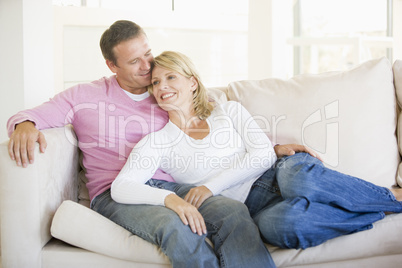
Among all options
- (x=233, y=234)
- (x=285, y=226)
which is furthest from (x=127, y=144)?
(x=285, y=226)

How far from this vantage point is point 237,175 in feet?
5.71

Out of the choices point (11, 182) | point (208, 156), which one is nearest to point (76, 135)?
point (11, 182)

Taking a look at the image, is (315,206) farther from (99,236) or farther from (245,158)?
(99,236)

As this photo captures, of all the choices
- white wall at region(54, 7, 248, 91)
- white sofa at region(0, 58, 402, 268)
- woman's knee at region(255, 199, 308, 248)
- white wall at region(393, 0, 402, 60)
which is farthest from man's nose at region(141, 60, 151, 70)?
white wall at region(393, 0, 402, 60)

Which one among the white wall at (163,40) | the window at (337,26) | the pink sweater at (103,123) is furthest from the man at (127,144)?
the window at (337,26)

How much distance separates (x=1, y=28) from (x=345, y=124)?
1.66m

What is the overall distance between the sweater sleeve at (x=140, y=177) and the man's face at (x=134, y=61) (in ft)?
0.90

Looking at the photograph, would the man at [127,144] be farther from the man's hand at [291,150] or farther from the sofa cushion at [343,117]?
the sofa cushion at [343,117]

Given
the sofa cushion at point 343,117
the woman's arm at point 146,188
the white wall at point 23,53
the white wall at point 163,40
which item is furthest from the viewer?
the white wall at point 163,40

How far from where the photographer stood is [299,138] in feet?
6.49

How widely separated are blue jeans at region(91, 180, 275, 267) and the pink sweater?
0.23 meters

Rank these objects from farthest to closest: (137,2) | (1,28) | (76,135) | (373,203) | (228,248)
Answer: (137,2)
(1,28)
(76,135)
(373,203)
(228,248)

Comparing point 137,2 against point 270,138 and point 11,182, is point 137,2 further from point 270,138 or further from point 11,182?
point 11,182

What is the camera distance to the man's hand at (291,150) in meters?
1.87
